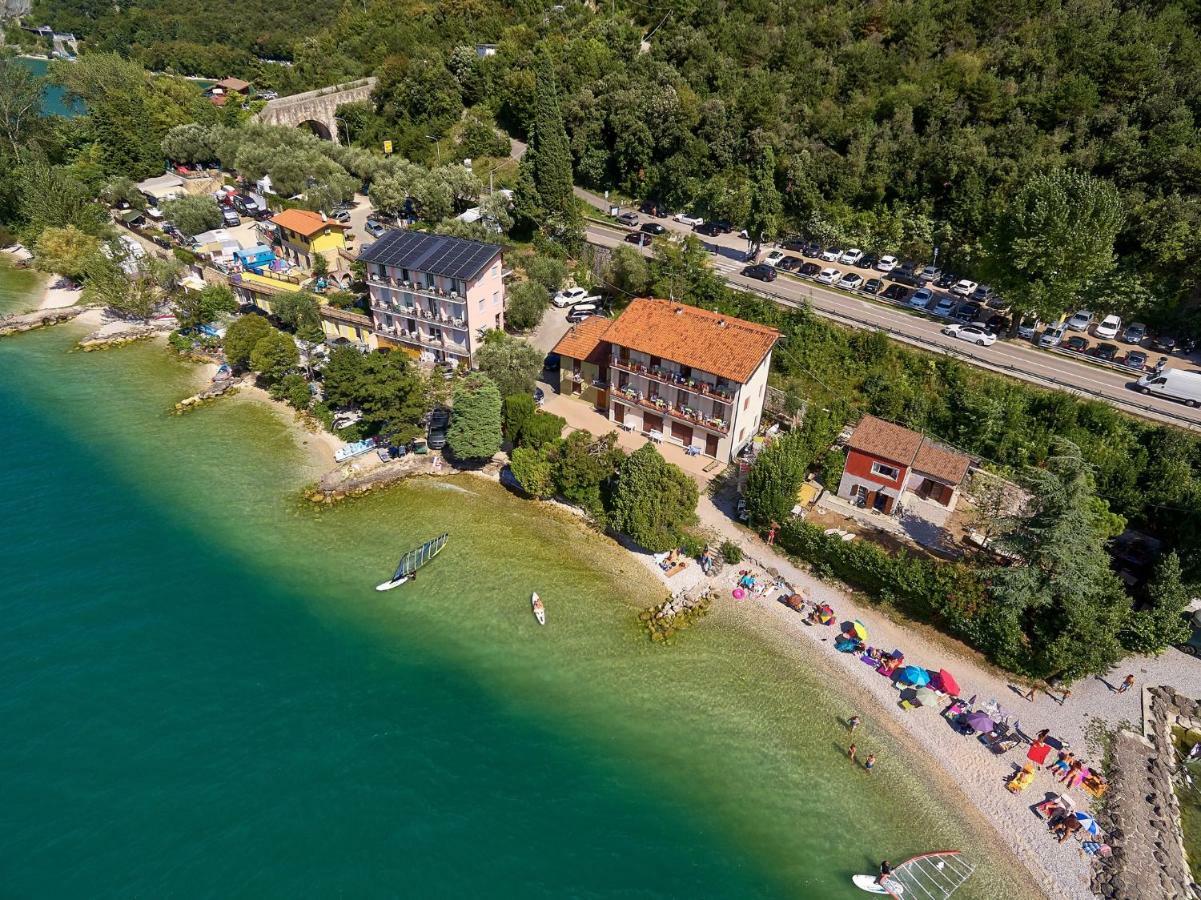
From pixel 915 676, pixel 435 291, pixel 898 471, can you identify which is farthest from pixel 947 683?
pixel 435 291

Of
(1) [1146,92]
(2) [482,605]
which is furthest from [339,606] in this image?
(1) [1146,92]

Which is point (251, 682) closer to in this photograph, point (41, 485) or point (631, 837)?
point (631, 837)

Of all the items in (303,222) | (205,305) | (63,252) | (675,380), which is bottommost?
(205,305)

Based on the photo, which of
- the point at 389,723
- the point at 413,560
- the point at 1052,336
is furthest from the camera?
the point at 1052,336

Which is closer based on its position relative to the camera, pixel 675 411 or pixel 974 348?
pixel 675 411

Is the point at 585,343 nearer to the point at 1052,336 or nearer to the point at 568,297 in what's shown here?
the point at 568,297

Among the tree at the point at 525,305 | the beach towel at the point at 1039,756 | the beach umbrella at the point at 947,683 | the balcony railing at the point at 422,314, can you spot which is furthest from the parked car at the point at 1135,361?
the balcony railing at the point at 422,314
